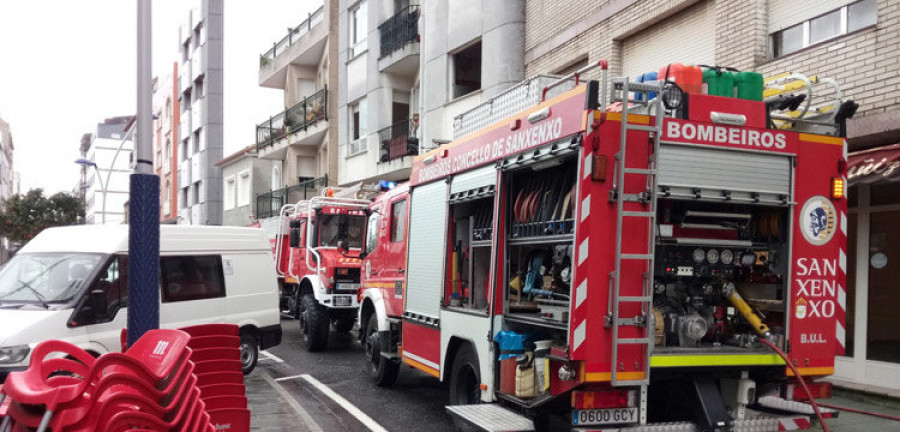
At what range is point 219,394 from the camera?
5.78 m

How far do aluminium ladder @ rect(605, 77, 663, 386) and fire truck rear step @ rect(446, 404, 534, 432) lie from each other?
0.90m

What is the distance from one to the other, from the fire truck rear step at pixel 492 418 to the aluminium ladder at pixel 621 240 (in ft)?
2.96

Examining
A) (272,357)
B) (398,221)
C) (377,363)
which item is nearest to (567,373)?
(398,221)

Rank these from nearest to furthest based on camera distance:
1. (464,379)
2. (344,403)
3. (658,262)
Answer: (658,262)
(464,379)
(344,403)

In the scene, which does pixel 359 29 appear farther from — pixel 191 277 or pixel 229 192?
pixel 229 192

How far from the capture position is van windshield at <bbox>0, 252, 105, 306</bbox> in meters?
7.93

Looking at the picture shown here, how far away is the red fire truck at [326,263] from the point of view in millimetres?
12859

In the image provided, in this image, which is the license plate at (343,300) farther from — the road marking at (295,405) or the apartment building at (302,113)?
the apartment building at (302,113)

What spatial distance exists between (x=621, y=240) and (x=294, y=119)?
26590 mm

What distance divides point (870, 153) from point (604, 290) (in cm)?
442

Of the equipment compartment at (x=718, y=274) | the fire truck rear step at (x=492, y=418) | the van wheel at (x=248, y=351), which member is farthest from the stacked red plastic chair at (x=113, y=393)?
the van wheel at (x=248, y=351)

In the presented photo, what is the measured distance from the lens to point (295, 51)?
3009 cm

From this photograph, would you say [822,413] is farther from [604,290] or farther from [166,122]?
[166,122]

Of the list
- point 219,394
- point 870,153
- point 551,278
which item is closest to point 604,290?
point 551,278
